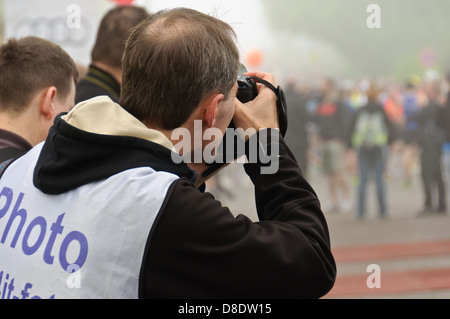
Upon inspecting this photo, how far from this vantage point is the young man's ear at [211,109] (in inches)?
54.3

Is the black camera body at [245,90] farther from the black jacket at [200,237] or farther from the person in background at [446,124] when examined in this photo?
the person in background at [446,124]

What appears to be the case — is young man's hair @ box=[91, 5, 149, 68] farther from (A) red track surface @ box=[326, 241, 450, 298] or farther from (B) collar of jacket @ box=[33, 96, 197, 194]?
(A) red track surface @ box=[326, 241, 450, 298]

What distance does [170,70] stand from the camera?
1.32 meters

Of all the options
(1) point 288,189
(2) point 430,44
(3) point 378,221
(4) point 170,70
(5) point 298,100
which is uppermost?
(2) point 430,44

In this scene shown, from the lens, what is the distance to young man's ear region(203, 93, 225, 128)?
1379 mm

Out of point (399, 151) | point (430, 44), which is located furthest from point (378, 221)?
point (430, 44)

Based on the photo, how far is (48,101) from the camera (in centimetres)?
220

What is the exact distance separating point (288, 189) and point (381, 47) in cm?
2504

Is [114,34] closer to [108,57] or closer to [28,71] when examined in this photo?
[108,57]

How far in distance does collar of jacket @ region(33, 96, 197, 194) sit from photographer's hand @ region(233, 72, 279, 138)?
22 cm

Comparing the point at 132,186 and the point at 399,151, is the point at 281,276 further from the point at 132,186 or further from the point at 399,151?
the point at 399,151

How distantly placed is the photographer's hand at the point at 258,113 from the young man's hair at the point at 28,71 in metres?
0.98

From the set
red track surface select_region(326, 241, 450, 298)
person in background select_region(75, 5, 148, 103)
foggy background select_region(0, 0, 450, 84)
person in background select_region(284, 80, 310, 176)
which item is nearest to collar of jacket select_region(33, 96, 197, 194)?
person in background select_region(75, 5, 148, 103)

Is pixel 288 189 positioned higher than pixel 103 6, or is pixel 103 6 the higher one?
pixel 103 6
